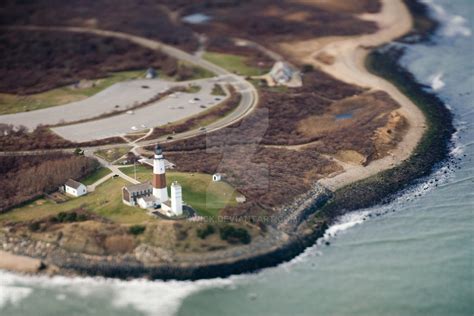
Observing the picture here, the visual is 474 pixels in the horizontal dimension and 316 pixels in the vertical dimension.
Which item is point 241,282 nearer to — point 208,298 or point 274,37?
point 208,298

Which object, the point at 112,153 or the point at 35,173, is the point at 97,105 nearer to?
the point at 112,153

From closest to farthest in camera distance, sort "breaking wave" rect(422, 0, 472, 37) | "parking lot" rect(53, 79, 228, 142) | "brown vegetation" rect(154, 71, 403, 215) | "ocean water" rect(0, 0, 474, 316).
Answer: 1. "ocean water" rect(0, 0, 474, 316)
2. "brown vegetation" rect(154, 71, 403, 215)
3. "parking lot" rect(53, 79, 228, 142)
4. "breaking wave" rect(422, 0, 472, 37)

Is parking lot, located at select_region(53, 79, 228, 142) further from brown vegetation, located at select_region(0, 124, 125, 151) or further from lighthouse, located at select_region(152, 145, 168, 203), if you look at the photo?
lighthouse, located at select_region(152, 145, 168, 203)

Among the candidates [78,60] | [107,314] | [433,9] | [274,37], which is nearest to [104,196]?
[107,314]

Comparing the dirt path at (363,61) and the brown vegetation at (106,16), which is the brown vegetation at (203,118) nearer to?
the dirt path at (363,61)

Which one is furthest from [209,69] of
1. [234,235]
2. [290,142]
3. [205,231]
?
[234,235]

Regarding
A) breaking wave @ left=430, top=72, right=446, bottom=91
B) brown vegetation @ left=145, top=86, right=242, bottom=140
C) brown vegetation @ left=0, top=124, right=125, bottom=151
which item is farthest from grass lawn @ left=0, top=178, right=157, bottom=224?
breaking wave @ left=430, top=72, right=446, bottom=91

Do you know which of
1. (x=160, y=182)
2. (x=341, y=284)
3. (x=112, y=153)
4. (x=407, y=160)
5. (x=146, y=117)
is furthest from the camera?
(x=146, y=117)
